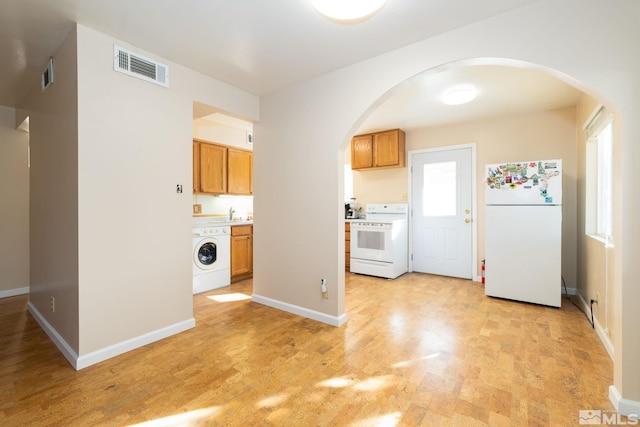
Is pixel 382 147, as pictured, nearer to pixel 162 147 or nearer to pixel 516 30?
pixel 516 30

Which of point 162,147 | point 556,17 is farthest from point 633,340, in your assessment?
point 162,147

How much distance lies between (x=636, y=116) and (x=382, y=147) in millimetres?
3493

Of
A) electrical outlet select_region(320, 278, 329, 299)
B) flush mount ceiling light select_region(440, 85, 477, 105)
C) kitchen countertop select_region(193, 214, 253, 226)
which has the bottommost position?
electrical outlet select_region(320, 278, 329, 299)

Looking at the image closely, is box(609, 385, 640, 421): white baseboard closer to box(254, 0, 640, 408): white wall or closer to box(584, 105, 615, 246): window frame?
box(254, 0, 640, 408): white wall

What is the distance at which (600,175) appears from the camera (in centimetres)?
288

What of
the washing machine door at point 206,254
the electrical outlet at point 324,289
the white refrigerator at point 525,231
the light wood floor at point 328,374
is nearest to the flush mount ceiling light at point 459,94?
the white refrigerator at point 525,231

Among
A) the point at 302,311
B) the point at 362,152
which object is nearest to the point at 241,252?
the point at 302,311

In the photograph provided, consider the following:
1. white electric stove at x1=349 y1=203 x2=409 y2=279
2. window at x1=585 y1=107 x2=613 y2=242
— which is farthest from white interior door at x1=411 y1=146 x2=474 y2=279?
window at x1=585 y1=107 x2=613 y2=242

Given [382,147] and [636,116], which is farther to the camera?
[382,147]

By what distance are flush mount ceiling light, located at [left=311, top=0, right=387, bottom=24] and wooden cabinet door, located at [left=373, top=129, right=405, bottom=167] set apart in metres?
3.33

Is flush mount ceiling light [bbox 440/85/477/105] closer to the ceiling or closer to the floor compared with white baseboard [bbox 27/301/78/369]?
closer to the ceiling

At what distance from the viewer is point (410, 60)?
2297mm

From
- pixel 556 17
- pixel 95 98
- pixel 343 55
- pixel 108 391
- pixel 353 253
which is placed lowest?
pixel 108 391

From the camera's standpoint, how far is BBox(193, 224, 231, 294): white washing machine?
3848 mm
